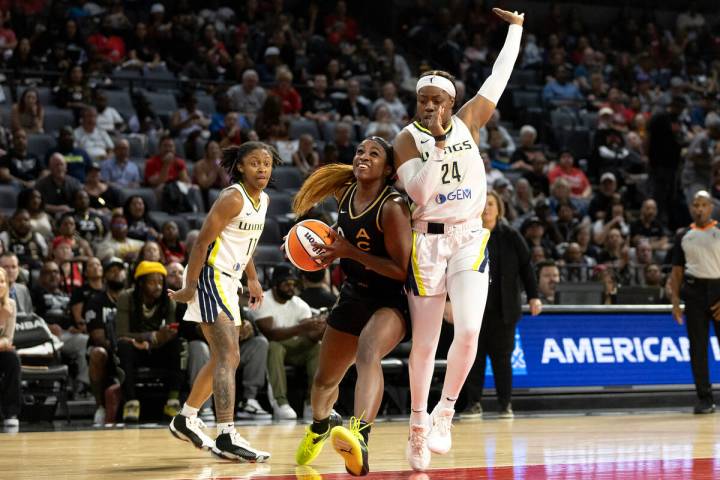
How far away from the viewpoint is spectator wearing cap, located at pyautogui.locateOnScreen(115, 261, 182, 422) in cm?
1152

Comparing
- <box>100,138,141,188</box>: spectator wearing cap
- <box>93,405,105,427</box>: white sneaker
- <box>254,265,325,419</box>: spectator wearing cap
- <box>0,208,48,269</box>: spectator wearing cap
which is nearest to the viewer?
<box>93,405,105,427</box>: white sneaker

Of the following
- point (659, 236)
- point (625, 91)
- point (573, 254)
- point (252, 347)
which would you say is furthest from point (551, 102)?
point (252, 347)

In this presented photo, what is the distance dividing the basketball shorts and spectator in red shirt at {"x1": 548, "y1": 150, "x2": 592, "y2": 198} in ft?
38.2

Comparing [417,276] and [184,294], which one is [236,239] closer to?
[184,294]

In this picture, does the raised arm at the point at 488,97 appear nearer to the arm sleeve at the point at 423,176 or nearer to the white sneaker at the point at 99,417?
the arm sleeve at the point at 423,176

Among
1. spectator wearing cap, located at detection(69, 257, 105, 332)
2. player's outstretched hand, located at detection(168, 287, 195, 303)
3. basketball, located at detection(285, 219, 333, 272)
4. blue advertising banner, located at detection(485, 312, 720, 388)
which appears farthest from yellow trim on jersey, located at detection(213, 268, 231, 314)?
blue advertising banner, located at detection(485, 312, 720, 388)

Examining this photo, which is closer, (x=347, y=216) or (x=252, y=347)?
(x=347, y=216)

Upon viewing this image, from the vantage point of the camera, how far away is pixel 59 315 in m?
12.4

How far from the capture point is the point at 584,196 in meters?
18.7

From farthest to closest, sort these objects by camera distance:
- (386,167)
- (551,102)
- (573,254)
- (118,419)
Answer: (551,102) → (573,254) → (118,419) → (386,167)

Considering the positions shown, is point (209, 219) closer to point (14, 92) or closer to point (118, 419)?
point (118, 419)

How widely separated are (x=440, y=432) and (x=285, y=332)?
5.47 meters

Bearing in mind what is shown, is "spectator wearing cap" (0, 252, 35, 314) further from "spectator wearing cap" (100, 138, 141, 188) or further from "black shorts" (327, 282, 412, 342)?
"black shorts" (327, 282, 412, 342)

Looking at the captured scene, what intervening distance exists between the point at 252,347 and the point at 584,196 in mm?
8343
